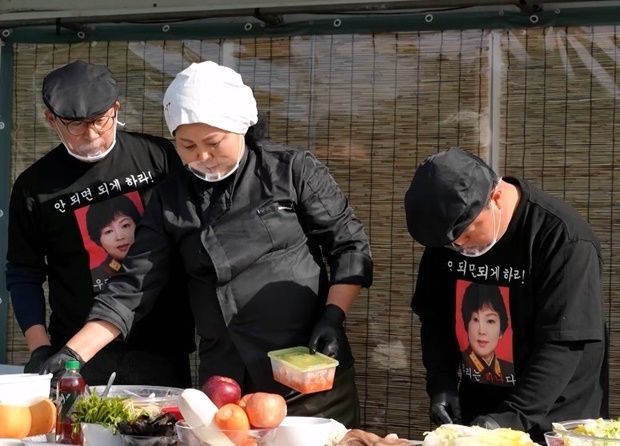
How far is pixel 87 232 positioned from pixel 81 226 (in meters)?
0.03

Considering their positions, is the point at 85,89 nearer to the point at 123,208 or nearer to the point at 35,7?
the point at 123,208

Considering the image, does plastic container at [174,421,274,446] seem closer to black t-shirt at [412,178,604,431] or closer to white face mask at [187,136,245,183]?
black t-shirt at [412,178,604,431]

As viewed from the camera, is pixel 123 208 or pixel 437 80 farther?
pixel 437 80

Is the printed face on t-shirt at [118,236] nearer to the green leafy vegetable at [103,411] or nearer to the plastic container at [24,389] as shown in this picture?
the plastic container at [24,389]

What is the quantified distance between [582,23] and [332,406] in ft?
5.72

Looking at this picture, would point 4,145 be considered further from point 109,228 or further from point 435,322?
point 435,322

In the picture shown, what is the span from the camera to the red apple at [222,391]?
286 cm

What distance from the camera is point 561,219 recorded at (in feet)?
10.2

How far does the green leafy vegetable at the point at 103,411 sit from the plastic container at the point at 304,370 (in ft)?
1.46

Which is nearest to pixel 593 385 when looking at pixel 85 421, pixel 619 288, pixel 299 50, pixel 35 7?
pixel 619 288

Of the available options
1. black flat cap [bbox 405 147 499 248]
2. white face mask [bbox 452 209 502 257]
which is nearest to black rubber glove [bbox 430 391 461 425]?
white face mask [bbox 452 209 502 257]

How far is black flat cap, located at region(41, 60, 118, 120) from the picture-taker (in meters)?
3.71

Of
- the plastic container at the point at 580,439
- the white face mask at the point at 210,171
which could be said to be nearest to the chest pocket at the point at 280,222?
the white face mask at the point at 210,171

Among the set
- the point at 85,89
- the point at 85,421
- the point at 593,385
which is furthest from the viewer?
the point at 85,89
